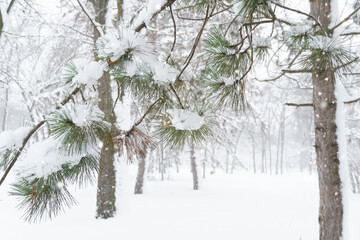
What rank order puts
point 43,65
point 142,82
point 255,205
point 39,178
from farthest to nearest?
1. point 43,65
2. point 255,205
3. point 142,82
4. point 39,178

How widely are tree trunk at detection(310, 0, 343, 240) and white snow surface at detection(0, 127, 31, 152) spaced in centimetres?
247

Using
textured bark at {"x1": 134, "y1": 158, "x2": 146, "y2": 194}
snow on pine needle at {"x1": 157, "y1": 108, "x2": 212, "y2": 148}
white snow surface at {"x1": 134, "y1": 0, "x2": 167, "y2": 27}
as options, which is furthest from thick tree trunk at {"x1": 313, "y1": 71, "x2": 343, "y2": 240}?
textured bark at {"x1": 134, "y1": 158, "x2": 146, "y2": 194}

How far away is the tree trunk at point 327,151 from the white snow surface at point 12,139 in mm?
2467

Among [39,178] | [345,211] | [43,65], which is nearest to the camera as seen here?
[39,178]

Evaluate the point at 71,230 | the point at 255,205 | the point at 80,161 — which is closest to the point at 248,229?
the point at 255,205

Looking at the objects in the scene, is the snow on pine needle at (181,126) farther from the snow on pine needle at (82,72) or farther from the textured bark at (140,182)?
the textured bark at (140,182)

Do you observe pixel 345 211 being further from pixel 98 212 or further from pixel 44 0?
pixel 44 0

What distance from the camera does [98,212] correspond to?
4.94m

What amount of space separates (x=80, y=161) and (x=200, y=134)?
0.74 meters

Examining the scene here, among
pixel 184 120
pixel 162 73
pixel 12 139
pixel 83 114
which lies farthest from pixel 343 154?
pixel 12 139

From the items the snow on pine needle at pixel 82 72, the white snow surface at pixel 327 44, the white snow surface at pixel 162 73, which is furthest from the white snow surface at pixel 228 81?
the snow on pine needle at pixel 82 72

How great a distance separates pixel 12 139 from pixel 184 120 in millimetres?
915

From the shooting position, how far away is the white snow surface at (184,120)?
1.42 meters

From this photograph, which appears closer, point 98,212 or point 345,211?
point 345,211
